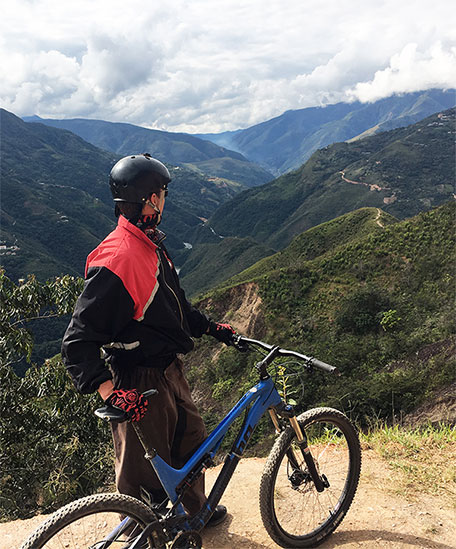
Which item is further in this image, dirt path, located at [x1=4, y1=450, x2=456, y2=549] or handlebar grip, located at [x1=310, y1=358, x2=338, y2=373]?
dirt path, located at [x1=4, y1=450, x2=456, y2=549]

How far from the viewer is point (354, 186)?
123875 millimetres

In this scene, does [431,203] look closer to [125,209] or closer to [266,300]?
[266,300]

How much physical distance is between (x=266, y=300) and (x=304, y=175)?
125812 millimetres

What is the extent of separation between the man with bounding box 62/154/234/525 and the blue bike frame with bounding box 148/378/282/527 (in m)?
0.21

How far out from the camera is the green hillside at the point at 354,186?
111m

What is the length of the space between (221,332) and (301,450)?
1124 millimetres

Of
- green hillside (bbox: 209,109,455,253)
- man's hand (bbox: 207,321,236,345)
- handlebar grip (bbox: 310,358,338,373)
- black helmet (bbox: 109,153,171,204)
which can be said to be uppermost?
green hillside (bbox: 209,109,455,253)

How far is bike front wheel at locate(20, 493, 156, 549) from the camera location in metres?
2.17

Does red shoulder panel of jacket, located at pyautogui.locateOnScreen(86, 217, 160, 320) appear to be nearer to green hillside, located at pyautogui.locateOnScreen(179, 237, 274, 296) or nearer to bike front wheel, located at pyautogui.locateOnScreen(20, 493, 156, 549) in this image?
bike front wheel, located at pyautogui.locateOnScreen(20, 493, 156, 549)

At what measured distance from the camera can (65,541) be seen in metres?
2.32

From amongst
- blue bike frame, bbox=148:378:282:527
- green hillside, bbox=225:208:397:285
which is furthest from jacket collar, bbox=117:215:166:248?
green hillside, bbox=225:208:397:285

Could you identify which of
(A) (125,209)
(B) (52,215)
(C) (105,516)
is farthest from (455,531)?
(B) (52,215)

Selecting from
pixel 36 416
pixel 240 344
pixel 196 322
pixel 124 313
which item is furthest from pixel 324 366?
pixel 36 416

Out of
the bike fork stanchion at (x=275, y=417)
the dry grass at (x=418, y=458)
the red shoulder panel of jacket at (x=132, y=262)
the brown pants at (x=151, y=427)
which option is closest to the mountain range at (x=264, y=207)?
the dry grass at (x=418, y=458)
